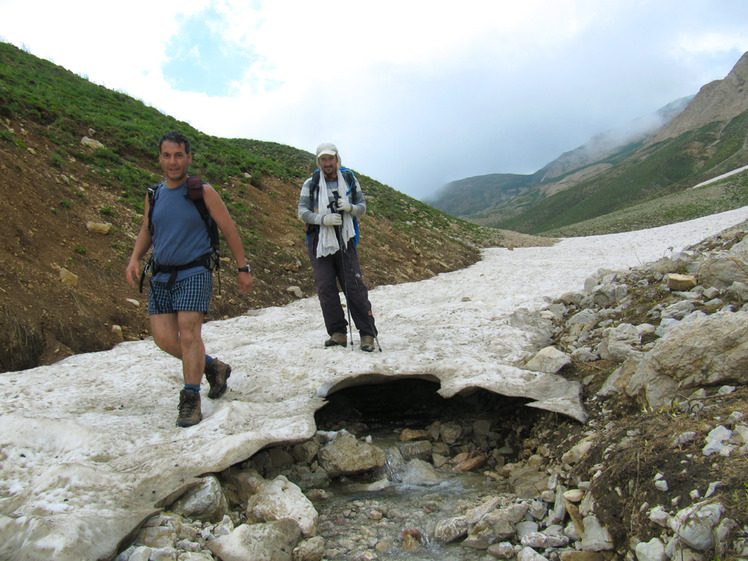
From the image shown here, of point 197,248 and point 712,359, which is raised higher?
point 197,248

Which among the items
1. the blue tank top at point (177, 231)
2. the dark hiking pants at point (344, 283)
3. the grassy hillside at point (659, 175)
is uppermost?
the grassy hillside at point (659, 175)

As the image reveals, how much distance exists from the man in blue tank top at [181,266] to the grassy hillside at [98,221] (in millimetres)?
2785

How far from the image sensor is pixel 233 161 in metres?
16.6

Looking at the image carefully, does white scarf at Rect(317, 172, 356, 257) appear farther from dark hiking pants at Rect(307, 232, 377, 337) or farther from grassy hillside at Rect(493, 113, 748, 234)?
grassy hillside at Rect(493, 113, 748, 234)

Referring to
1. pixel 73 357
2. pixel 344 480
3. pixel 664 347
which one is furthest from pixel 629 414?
pixel 73 357

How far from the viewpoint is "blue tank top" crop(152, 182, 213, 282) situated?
3.77 metres

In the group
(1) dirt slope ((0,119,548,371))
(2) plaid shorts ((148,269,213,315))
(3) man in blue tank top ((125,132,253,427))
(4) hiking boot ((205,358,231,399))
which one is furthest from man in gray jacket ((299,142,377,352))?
(1) dirt slope ((0,119,548,371))

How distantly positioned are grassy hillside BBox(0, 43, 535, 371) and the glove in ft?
11.9

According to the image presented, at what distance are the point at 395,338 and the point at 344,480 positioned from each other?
2.91 meters

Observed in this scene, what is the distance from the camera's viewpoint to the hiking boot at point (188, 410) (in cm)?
363

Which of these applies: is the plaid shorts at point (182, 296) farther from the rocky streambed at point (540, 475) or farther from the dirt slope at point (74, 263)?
the dirt slope at point (74, 263)

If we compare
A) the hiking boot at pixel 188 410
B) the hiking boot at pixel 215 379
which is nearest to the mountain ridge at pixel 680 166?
the hiking boot at pixel 215 379

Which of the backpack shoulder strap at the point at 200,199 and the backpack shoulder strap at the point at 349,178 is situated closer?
the backpack shoulder strap at the point at 200,199

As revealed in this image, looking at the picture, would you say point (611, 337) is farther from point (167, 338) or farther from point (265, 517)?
point (167, 338)
